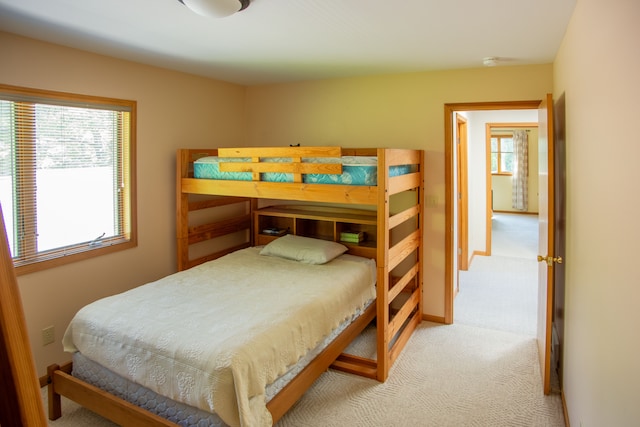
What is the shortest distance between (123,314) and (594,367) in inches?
89.1

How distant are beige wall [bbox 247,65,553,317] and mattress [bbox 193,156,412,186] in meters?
0.49

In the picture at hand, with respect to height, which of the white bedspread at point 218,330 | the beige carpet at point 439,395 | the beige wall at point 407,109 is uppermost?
the beige wall at point 407,109

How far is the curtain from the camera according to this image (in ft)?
33.0

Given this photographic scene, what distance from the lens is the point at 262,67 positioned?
3471 millimetres

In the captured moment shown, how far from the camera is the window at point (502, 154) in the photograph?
1048 centimetres

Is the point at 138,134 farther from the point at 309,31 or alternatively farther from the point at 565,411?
the point at 565,411

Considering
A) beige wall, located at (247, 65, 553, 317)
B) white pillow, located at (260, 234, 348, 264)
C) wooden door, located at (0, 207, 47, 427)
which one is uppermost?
beige wall, located at (247, 65, 553, 317)

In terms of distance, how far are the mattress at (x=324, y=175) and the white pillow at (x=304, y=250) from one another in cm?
69

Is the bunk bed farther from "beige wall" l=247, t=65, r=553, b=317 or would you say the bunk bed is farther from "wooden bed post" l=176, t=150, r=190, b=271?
"beige wall" l=247, t=65, r=553, b=317

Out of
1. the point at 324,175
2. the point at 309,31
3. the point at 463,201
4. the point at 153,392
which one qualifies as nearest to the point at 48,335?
the point at 153,392

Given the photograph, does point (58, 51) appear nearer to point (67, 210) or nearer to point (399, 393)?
point (67, 210)

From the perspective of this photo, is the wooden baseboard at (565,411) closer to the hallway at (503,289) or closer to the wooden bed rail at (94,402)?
the hallway at (503,289)

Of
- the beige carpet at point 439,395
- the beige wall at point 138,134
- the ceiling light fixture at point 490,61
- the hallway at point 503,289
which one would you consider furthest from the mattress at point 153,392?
the ceiling light fixture at point 490,61

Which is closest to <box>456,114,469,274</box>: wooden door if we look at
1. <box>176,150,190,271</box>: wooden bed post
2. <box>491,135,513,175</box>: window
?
<box>176,150,190,271</box>: wooden bed post
